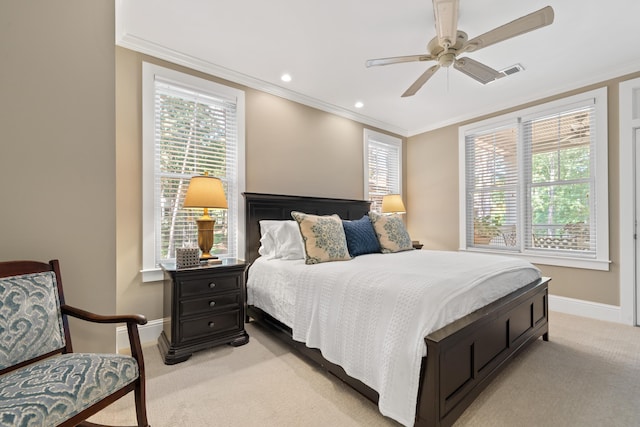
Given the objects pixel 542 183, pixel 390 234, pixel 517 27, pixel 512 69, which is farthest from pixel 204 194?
pixel 542 183

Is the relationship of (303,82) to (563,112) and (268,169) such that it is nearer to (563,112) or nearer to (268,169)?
(268,169)

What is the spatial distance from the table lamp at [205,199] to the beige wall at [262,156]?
566mm

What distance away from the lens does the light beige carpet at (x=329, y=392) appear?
1.62 metres

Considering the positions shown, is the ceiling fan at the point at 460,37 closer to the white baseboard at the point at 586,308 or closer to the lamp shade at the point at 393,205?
the lamp shade at the point at 393,205

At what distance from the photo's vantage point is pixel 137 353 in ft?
4.57

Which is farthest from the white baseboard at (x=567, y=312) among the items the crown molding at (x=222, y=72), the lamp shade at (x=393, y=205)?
the crown molding at (x=222, y=72)

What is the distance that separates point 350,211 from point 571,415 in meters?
3.03

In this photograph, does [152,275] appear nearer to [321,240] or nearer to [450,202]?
[321,240]

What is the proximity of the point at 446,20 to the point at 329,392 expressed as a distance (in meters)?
2.65

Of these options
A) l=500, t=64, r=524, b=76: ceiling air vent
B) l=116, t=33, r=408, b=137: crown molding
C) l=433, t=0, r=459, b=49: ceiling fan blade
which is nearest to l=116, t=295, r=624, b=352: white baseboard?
l=116, t=33, r=408, b=137: crown molding

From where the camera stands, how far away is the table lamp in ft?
8.15

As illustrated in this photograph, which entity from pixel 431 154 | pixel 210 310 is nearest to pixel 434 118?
pixel 431 154

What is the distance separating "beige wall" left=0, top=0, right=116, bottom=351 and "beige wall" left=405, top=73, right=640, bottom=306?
457 centimetres

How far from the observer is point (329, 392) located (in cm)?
188
